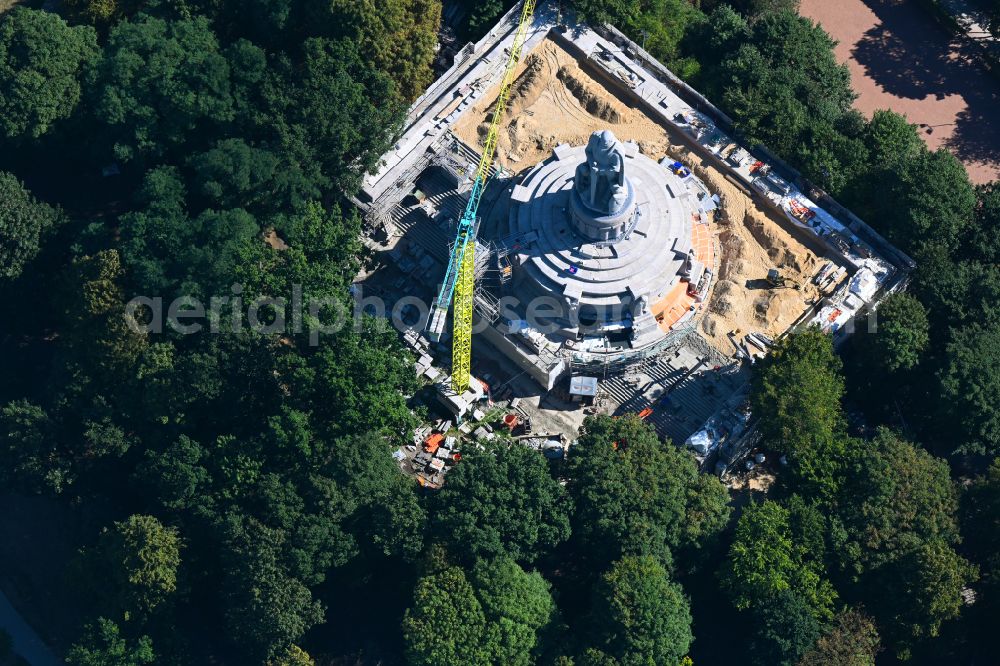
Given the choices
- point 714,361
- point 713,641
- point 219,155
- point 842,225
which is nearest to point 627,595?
point 713,641

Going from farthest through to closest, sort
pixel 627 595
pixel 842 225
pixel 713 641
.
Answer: pixel 842 225, pixel 713 641, pixel 627 595

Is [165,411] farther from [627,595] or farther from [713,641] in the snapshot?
[713,641]

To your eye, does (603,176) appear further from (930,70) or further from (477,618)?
(930,70)

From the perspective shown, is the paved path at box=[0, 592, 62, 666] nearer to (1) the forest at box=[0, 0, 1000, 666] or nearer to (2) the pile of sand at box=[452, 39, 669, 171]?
(1) the forest at box=[0, 0, 1000, 666]

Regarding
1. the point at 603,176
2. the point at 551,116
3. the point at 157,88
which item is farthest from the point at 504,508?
the point at 157,88

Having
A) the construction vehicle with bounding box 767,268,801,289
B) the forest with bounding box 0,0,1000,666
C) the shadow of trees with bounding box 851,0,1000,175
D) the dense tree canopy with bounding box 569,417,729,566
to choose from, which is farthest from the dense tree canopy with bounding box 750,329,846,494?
the shadow of trees with bounding box 851,0,1000,175
